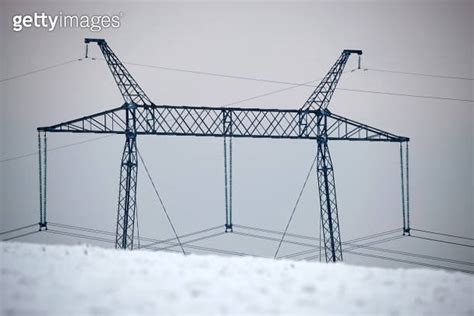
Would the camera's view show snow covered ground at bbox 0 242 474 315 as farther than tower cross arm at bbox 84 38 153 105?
No

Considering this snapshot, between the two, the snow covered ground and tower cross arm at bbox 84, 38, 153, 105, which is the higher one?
tower cross arm at bbox 84, 38, 153, 105

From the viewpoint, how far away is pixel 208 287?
8.22 meters

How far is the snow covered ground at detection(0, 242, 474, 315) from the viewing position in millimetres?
7383

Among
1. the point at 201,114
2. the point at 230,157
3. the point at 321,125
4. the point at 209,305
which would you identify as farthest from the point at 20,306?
the point at 230,157

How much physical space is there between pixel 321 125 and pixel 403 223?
5854 millimetres

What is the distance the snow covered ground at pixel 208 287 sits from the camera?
7383mm

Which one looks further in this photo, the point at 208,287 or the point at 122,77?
the point at 122,77

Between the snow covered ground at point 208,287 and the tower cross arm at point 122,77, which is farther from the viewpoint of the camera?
the tower cross arm at point 122,77

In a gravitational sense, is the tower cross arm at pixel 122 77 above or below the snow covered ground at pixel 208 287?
above

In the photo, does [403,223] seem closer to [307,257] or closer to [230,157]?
[307,257]

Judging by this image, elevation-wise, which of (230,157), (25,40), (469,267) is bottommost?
(469,267)

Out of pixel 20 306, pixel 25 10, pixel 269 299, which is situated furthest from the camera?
pixel 25 10

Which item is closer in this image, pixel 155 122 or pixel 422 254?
pixel 155 122

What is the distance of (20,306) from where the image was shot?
7.16 metres
